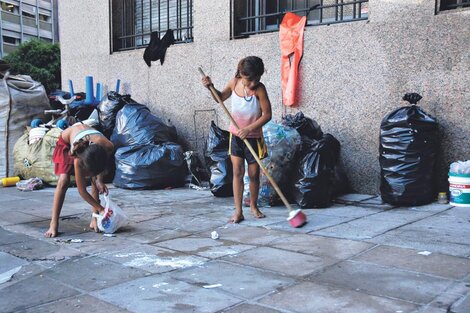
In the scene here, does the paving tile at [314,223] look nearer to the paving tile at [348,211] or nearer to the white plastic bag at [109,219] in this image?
the paving tile at [348,211]

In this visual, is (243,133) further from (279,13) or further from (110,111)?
(110,111)

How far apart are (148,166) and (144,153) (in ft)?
0.71

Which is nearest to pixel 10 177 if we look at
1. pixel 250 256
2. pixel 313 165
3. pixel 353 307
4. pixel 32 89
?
pixel 32 89

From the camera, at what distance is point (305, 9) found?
20.6 feet

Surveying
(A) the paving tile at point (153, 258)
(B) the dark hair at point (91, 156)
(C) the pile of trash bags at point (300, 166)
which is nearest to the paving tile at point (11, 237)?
(B) the dark hair at point (91, 156)

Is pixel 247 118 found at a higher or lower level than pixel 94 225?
higher

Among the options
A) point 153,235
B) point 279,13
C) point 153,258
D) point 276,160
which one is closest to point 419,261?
point 153,258

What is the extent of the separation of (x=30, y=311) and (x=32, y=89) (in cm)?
638

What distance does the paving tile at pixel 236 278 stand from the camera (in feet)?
9.09

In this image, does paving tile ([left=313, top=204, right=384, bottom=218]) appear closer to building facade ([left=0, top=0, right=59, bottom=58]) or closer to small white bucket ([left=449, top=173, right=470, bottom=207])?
small white bucket ([left=449, top=173, right=470, bottom=207])

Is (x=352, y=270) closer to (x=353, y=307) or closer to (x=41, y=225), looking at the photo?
(x=353, y=307)

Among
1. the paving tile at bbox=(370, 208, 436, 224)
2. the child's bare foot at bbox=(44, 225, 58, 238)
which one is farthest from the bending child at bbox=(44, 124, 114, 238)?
the paving tile at bbox=(370, 208, 436, 224)

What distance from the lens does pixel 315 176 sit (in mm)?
5059

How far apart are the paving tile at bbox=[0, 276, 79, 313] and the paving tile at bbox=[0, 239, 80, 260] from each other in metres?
0.48
